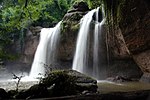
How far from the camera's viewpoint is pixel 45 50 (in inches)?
901

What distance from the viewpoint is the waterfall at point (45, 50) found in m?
21.8

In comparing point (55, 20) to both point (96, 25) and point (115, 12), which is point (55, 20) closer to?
point (96, 25)

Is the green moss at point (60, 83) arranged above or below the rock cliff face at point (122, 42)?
below

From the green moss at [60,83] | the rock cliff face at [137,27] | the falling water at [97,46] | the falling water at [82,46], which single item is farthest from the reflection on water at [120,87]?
the falling water at [82,46]

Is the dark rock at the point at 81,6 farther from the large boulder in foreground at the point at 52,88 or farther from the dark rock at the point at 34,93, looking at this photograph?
the dark rock at the point at 34,93

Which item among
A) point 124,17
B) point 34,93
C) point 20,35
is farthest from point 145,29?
point 20,35

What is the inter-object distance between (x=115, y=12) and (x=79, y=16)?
7124 millimetres

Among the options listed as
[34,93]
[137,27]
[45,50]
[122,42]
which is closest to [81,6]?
[45,50]

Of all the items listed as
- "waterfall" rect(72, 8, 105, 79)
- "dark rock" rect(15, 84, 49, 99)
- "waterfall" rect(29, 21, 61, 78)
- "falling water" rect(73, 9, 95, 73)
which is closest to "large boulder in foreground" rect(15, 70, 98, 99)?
"dark rock" rect(15, 84, 49, 99)

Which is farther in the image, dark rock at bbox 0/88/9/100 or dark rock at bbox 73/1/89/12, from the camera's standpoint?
dark rock at bbox 73/1/89/12

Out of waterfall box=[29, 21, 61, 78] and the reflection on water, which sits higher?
waterfall box=[29, 21, 61, 78]

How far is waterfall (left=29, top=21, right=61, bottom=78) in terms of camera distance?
21828 mm

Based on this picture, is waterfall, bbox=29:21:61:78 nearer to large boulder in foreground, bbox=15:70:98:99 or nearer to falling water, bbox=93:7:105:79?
falling water, bbox=93:7:105:79

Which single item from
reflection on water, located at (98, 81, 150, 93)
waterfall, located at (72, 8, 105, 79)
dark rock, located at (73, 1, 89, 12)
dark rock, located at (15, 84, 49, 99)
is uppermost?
dark rock, located at (73, 1, 89, 12)
